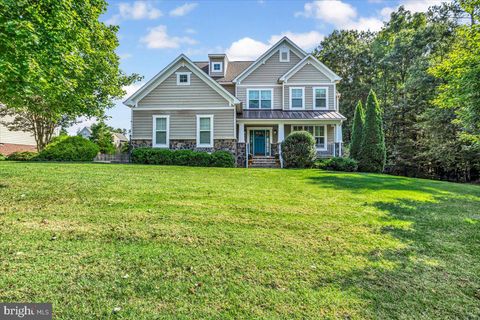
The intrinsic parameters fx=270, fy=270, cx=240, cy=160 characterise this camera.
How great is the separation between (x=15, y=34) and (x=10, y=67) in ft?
2.79

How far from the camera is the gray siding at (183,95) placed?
53.2 feet

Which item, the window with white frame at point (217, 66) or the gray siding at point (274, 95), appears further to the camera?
the window with white frame at point (217, 66)

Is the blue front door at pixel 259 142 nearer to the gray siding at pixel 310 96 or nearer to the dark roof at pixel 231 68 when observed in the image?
the gray siding at pixel 310 96

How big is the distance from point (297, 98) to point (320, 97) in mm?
1656

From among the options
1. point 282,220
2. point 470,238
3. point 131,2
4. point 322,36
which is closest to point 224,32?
point 131,2

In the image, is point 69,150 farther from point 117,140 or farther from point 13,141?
point 117,140

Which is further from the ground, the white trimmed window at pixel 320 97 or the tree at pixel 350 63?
the tree at pixel 350 63

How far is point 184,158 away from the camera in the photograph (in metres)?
14.7

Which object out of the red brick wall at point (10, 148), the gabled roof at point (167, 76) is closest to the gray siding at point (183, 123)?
the gabled roof at point (167, 76)

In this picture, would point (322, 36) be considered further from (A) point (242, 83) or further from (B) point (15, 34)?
(B) point (15, 34)

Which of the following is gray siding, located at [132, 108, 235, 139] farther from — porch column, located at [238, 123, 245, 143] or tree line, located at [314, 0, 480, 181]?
tree line, located at [314, 0, 480, 181]

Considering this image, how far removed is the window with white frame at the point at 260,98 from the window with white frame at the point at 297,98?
151 centimetres

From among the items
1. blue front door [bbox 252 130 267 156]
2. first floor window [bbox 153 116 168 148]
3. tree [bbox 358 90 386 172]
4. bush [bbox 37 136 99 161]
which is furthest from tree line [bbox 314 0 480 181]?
bush [bbox 37 136 99 161]

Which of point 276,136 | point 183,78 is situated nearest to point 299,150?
point 276,136
